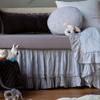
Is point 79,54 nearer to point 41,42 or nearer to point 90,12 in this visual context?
point 41,42

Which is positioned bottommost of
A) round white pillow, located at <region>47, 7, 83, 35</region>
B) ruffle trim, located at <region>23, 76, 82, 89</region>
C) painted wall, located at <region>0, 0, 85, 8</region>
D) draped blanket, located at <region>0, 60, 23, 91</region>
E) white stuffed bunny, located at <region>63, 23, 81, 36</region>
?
ruffle trim, located at <region>23, 76, 82, 89</region>

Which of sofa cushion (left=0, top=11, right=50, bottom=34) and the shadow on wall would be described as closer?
sofa cushion (left=0, top=11, right=50, bottom=34)

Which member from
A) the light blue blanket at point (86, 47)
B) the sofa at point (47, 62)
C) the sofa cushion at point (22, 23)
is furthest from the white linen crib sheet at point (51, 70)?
the sofa cushion at point (22, 23)

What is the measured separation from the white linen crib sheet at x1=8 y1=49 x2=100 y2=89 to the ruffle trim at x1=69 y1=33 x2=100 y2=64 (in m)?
0.10

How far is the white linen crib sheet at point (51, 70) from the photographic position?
4.87 ft

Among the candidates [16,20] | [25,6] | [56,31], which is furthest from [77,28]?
[25,6]

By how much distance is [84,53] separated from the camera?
1.40 metres

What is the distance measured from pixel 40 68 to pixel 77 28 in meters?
0.55

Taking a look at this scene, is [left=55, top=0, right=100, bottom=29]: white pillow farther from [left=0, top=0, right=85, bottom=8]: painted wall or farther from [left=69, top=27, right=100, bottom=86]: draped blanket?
[left=0, top=0, right=85, bottom=8]: painted wall

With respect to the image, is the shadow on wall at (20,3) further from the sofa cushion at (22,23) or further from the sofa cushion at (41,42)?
the sofa cushion at (41,42)

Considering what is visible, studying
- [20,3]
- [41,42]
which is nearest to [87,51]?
[41,42]

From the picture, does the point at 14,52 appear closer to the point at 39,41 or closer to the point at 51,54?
the point at 39,41

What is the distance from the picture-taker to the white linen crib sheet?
4.87ft

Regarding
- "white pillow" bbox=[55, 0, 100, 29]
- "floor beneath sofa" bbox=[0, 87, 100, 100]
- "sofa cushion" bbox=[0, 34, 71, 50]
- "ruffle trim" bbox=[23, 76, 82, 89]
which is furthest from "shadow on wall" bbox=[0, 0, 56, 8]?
"floor beneath sofa" bbox=[0, 87, 100, 100]
